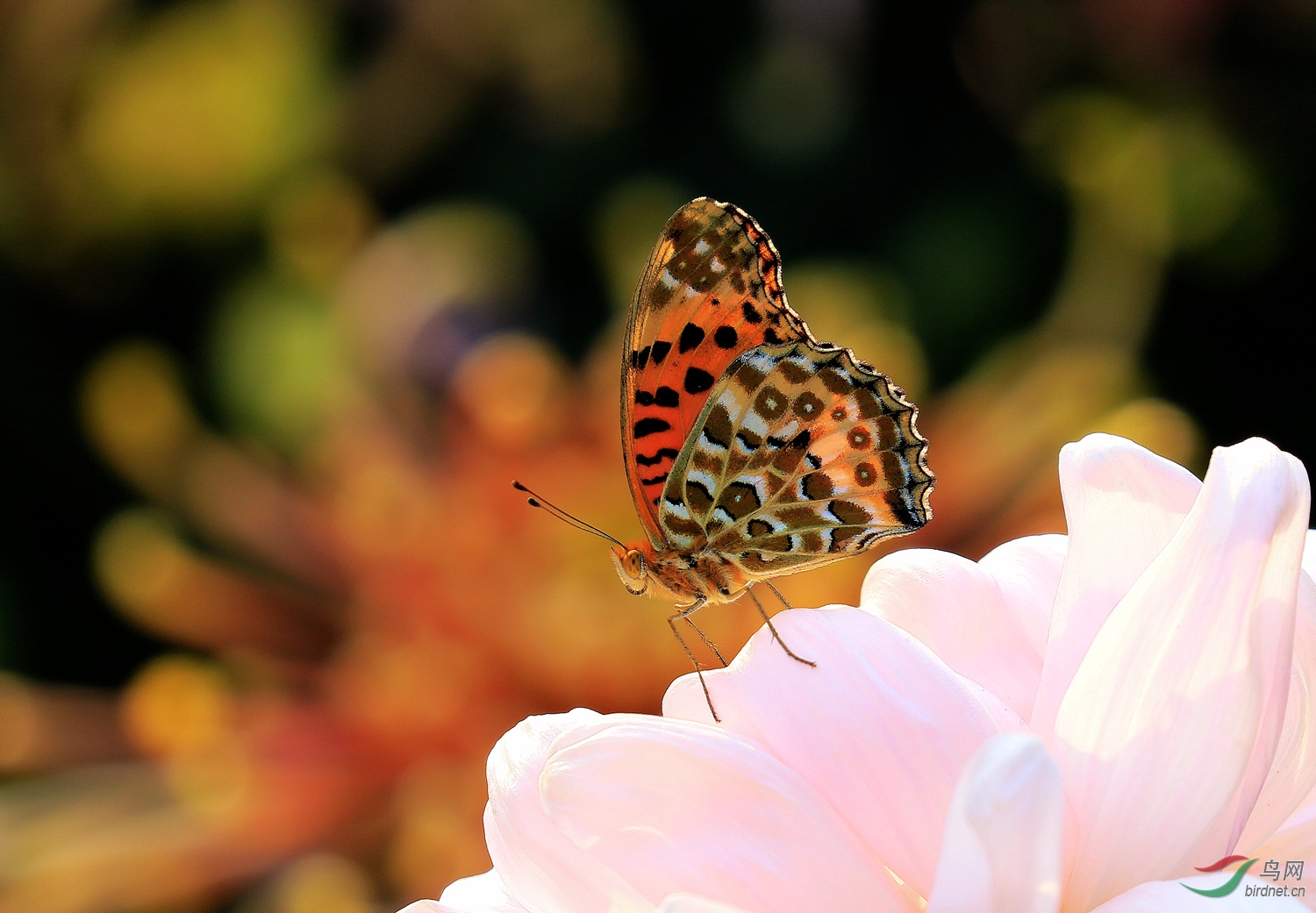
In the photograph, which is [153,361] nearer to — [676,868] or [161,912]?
[161,912]

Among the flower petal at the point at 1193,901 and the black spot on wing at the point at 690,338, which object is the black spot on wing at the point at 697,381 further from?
the flower petal at the point at 1193,901

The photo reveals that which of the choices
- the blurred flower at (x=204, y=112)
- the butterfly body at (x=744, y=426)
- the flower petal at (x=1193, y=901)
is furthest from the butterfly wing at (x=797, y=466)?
the blurred flower at (x=204, y=112)

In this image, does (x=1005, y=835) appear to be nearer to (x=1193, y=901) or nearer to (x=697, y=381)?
(x=1193, y=901)

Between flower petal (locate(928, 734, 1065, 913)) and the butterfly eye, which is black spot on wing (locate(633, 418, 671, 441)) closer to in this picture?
the butterfly eye

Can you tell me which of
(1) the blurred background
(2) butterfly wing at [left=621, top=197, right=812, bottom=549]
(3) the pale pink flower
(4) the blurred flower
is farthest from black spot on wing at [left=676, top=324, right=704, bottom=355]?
(4) the blurred flower

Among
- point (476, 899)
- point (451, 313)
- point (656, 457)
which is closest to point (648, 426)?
point (656, 457)

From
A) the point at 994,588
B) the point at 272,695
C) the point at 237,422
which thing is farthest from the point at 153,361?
the point at 994,588
